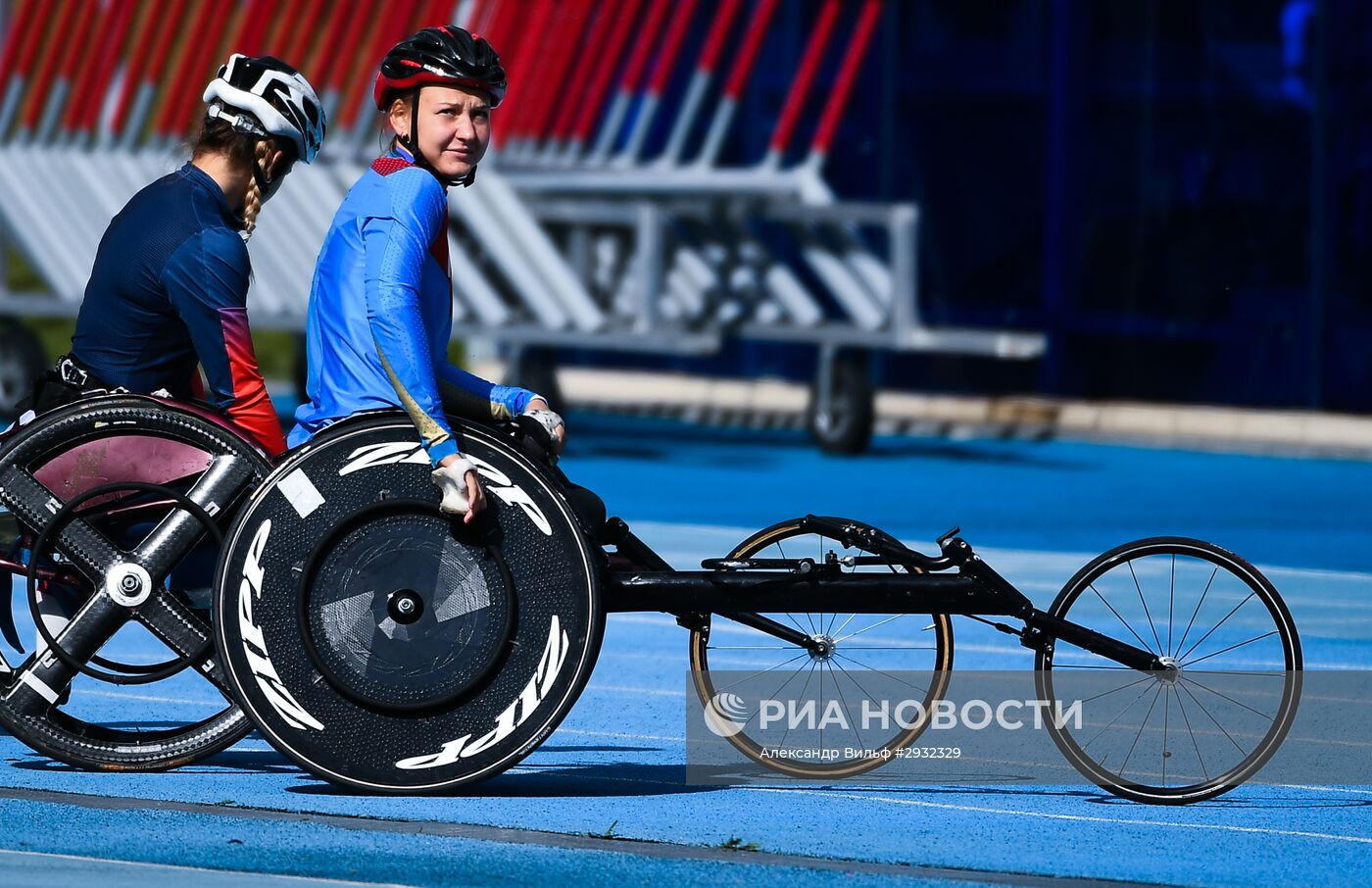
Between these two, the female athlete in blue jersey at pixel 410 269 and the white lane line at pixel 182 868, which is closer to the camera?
the white lane line at pixel 182 868

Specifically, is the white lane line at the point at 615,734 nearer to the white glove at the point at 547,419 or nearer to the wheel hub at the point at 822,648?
the wheel hub at the point at 822,648

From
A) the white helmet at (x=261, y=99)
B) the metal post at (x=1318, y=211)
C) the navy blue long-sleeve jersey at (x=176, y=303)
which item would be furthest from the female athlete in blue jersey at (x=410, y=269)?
the metal post at (x=1318, y=211)

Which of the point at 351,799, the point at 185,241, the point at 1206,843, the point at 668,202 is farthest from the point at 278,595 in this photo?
the point at 668,202

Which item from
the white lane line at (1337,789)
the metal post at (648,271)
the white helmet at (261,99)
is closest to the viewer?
the white helmet at (261,99)

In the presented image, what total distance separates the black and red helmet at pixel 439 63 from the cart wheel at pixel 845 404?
11.1m

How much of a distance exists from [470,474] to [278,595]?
58cm

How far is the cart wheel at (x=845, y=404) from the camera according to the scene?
695 inches

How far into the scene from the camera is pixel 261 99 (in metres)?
6.89

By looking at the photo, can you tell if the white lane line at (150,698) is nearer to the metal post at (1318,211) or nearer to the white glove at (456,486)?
the white glove at (456,486)

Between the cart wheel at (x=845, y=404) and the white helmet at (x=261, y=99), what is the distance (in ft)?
35.5

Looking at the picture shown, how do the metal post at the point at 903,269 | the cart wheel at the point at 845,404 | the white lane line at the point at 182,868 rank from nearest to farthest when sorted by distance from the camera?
the white lane line at the point at 182,868
the metal post at the point at 903,269
the cart wheel at the point at 845,404

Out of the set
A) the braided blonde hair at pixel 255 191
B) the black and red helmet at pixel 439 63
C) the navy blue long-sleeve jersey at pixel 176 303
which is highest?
the black and red helmet at pixel 439 63

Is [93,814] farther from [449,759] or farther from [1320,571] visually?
[1320,571]

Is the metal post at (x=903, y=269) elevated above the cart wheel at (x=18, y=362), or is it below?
above
